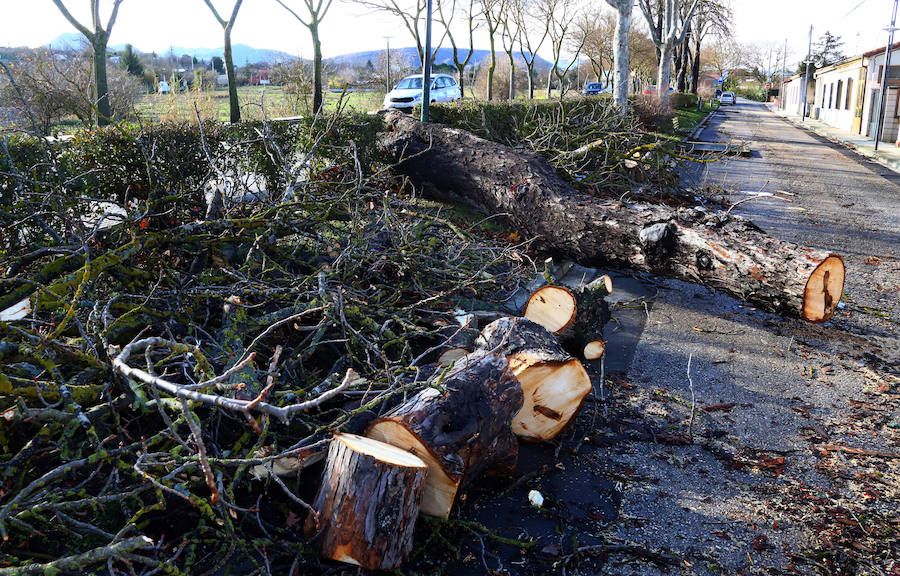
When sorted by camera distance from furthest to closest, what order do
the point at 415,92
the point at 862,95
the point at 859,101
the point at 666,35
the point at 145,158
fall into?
the point at 859,101 → the point at 862,95 → the point at 666,35 → the point at 415,92 → the point at 145,158

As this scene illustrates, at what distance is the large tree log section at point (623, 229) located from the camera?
514 centimetres

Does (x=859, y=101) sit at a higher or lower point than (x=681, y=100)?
lower

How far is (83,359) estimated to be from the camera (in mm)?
3029

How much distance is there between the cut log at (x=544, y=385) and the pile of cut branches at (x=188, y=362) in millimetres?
578

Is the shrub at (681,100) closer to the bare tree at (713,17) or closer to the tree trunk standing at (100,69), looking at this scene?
the bare tree at (713,17)

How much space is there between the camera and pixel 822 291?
5035 millimetres

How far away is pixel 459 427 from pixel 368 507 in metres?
0.64

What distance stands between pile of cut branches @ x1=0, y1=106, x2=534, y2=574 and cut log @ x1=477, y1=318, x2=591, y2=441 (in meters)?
0.58

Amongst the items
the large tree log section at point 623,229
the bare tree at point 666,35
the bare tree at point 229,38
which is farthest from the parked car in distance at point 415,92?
the large tree log section at point 623,229

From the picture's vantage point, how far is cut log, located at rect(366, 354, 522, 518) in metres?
2.91

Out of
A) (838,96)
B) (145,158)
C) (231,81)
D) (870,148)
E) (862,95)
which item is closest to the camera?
(145,158)

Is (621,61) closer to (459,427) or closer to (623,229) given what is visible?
(623,229)

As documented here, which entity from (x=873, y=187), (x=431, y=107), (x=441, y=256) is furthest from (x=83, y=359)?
(x=873, y=187)

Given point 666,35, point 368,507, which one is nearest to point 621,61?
point 666,35
